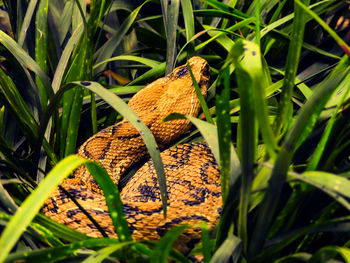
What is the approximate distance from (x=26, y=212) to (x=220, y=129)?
70 centimetres

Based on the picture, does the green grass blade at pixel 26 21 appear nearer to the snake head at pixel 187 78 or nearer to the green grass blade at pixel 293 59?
the snake head at pixel 187 78

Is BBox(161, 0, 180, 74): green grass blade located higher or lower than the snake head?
higher

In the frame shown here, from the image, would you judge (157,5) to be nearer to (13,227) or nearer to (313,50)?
(313,50)

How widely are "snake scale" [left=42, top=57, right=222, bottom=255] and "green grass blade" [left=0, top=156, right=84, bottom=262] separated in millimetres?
776

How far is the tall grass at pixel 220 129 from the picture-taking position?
1.23 meters

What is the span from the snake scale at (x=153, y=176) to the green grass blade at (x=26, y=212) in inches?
30.6

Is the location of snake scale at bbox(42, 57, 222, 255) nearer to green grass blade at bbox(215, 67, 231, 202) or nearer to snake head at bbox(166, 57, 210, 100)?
snake head at bbox(166, 57, 210, 100)

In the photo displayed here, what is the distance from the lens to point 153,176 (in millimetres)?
2297

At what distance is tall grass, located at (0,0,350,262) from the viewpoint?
4.04 feet

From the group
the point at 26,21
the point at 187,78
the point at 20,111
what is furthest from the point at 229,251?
the point at 26,21

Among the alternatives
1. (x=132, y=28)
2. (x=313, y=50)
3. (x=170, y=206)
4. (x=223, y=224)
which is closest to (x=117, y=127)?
(x=170, y=206)

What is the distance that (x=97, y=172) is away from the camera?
1.37 m

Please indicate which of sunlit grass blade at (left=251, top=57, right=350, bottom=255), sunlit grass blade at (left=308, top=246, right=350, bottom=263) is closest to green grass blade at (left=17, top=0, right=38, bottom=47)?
sunlit grass blade at (left=251, top=57, right=350, bottom=255)

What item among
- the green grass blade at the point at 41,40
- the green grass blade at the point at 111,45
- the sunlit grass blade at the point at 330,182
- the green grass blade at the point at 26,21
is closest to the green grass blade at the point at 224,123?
the sunlit grass blade at the point at 330,182
